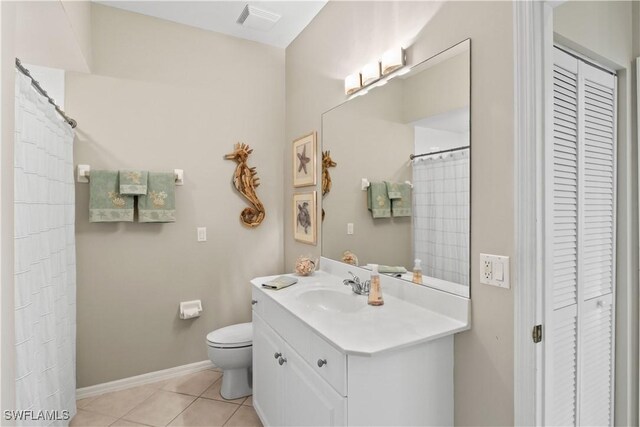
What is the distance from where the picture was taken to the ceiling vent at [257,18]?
2.38 meters

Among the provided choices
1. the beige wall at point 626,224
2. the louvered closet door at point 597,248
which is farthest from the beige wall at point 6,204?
the beige wall at point 626,224

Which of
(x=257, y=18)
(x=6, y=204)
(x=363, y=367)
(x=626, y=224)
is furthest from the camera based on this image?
(x=257, y=18)

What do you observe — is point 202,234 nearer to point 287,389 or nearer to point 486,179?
point 287,389

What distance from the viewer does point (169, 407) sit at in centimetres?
221

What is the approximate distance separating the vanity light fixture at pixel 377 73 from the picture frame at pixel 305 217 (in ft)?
2.58

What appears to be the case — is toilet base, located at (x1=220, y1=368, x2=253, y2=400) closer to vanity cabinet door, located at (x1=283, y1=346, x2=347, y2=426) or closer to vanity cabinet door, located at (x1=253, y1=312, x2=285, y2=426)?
vanity cabinet door, located at (x1=253, y1=312, x2=285, y2=426)

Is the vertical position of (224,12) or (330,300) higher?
(224,12)

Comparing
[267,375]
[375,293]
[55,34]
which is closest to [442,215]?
[375,293]

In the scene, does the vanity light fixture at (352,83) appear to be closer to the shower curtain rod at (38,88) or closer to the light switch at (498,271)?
the light switch at (498,271)

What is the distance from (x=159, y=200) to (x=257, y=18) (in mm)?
1512

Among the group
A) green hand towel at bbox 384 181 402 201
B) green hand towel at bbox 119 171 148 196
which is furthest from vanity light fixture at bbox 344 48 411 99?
green hand towel at bbox 119 171 148 196

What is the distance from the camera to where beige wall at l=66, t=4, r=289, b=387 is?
7.77 ft

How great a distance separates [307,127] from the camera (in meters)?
2.59

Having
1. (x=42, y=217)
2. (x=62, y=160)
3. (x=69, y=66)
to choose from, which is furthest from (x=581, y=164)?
(x=69, y=66)
